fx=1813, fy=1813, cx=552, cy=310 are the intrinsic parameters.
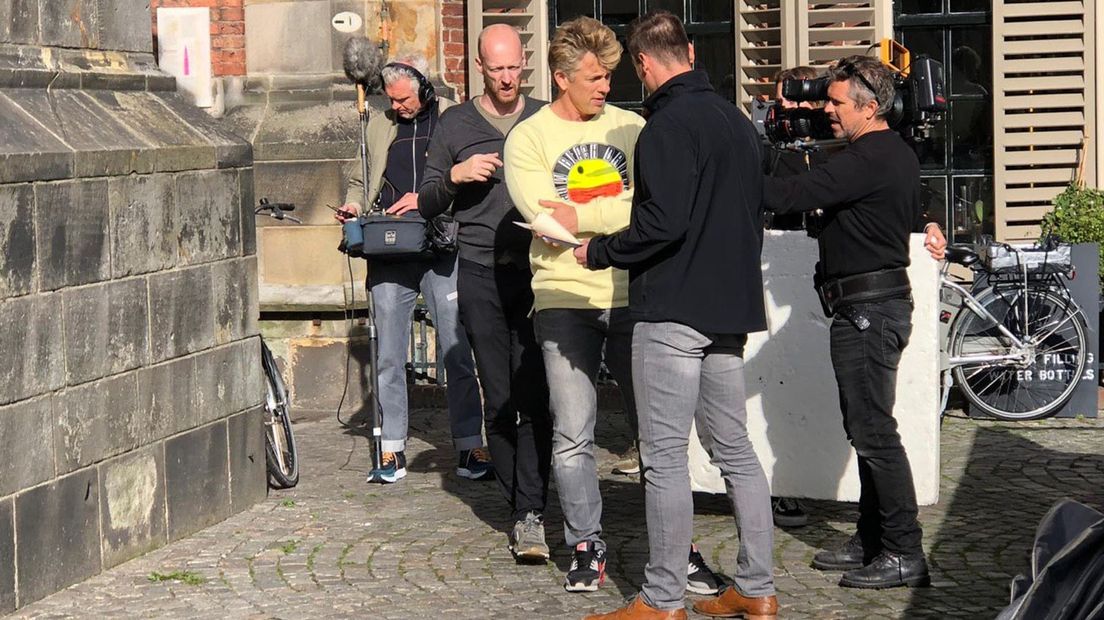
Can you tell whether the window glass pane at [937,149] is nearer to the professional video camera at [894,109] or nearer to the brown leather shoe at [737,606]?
the professional video camera at [894,109]

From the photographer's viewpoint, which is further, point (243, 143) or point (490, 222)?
point (243, 143)

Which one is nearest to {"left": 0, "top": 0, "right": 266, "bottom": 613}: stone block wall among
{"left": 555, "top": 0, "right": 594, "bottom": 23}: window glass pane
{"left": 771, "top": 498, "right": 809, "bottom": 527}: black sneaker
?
{"left": 771, "top": 498, "right": 809, "bottom": 527}: black sneaker

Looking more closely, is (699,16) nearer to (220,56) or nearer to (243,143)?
(220,56)

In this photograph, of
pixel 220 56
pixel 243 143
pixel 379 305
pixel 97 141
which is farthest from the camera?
pixel 220 56

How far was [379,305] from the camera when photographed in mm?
8680

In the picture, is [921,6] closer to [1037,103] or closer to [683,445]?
[1037,103]

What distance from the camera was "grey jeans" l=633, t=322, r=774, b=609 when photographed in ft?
18.5

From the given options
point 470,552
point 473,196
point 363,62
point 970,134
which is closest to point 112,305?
point 473,196

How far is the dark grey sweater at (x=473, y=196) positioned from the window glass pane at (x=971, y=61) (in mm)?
4860

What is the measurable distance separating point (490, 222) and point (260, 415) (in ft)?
5.16

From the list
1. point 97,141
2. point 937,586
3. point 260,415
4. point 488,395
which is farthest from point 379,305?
point 937,586

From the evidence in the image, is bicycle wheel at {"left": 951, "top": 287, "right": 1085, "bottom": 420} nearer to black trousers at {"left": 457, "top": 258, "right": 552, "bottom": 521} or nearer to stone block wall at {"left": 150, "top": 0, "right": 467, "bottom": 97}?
black trousers at {"left": 457, "top": 258, "right": 552, "bottom": 521}

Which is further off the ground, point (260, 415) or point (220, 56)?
point (220, 56)

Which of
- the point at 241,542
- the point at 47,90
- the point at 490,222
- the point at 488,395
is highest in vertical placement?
the point at 47,90
